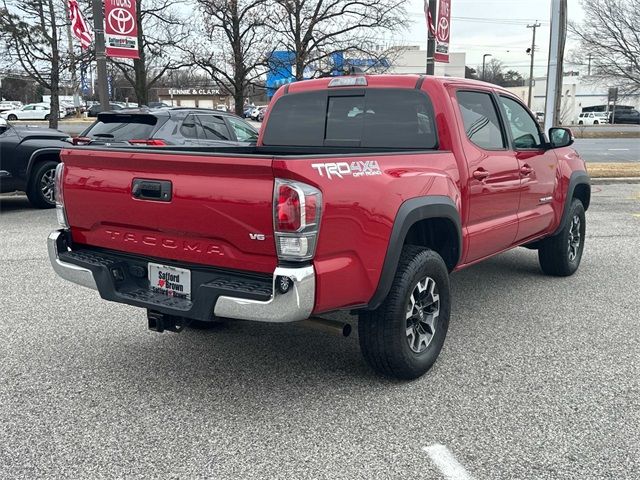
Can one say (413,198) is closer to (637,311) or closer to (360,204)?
(360,204)

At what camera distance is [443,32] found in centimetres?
1376

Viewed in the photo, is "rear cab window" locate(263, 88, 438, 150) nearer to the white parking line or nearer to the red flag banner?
the white parking line

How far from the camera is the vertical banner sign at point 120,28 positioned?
37.3ft

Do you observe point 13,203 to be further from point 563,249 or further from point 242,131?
point 563,249

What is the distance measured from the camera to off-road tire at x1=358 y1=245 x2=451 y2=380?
360 cm

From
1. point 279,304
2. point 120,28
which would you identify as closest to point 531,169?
point 279,304

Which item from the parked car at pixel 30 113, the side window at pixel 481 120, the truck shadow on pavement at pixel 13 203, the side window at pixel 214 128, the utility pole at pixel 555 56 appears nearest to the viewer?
the side window at pixel 481 120

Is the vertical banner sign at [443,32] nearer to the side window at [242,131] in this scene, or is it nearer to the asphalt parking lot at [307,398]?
the side window at [242,131]

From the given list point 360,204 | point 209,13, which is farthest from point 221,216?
point 209,13

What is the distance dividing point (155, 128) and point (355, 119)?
16.9ft

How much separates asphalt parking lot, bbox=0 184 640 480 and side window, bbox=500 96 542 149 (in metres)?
1.42

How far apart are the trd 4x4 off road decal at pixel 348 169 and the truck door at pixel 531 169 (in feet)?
7.12

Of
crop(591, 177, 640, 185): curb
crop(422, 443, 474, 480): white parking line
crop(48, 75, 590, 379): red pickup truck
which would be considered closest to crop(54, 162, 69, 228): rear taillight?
crop(48, 75, 590, 379): red pickup truck

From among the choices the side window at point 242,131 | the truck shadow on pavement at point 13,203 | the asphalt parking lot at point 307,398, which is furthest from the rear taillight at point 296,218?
the truck shadow on pavement at point 13,203
